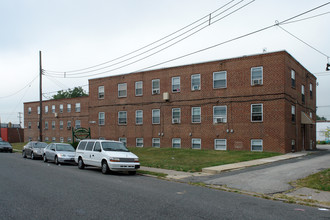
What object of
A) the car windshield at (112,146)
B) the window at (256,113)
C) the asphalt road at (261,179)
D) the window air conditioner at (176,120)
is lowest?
the asphalt road at (261,179)

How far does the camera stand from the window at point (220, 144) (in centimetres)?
2670

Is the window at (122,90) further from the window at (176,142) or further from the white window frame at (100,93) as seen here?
the window at (176,142)

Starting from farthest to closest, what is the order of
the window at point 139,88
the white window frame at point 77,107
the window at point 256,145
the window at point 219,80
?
1. the white window frame at point 77,107
2. the window at point 139,88
3. the window at point 219,80
4. the window at point 256,145

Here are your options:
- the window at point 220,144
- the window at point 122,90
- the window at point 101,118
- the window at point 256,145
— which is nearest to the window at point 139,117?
the window at point 122,90

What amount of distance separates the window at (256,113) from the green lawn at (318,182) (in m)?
12.2

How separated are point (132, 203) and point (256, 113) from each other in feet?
61.6

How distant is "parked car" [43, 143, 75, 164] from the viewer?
20750mm

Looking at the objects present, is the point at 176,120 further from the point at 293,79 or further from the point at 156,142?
the point at 293,79

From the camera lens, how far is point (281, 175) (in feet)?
45.0

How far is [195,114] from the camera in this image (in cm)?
2861

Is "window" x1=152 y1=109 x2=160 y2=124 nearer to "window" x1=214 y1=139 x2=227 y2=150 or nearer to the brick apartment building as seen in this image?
the brick apartment building

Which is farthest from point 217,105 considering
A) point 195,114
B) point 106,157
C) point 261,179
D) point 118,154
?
point 261,179

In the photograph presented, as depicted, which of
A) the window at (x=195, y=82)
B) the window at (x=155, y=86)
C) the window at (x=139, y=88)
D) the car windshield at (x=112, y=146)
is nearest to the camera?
the car windshield at (x=112, y=146)

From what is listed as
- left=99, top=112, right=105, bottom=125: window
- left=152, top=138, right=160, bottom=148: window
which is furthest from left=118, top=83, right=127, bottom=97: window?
left=152, top=138, right=160, bottom=148: window
